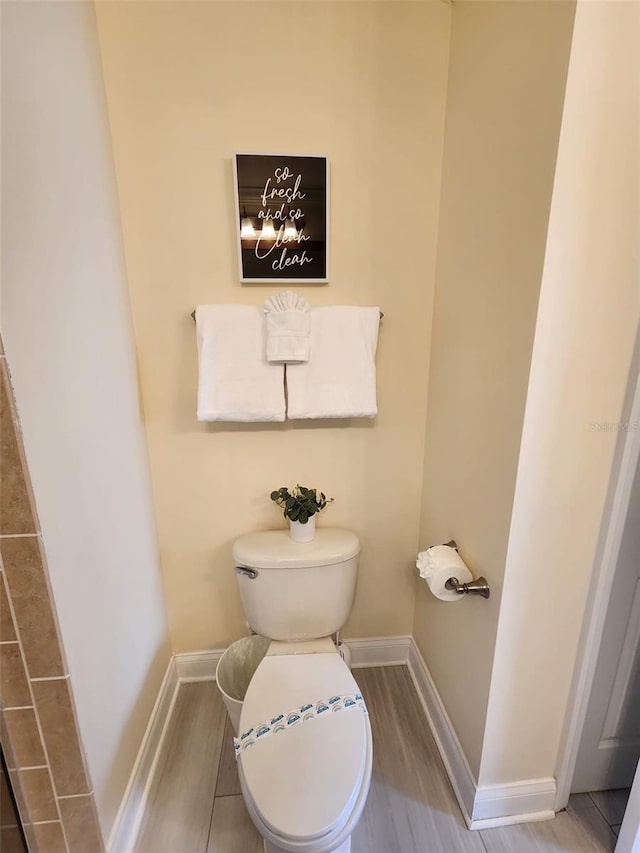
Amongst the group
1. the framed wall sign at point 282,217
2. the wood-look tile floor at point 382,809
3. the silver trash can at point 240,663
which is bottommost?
the wood-look tile floor at point 382,809

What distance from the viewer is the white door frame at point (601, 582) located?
0.94 metres

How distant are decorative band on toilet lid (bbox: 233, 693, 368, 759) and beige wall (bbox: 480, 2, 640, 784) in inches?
15.3

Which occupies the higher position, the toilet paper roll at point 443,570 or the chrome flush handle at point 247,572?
the toilet paper roll at point 443,570

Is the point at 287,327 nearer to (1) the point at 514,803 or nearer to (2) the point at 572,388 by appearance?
(2) the point at 572,388

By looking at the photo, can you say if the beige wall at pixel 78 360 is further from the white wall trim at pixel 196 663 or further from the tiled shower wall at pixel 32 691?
the white wall trim at pixel 196 663

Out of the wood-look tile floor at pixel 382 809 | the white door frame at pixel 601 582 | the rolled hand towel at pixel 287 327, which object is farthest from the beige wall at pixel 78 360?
the white door frame at pixel 601 582

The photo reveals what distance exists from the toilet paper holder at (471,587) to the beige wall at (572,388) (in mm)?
67

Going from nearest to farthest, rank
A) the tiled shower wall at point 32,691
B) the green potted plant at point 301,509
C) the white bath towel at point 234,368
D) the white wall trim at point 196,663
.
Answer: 1. the tiled shower wall at point 32,691
2. the white bath towel at point 234,368
3. the green potted plant at point 301,509
4. the white wall trim at point 196,663

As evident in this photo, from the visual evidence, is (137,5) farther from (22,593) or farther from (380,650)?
(380,650)

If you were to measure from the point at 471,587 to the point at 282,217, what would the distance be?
1215mm

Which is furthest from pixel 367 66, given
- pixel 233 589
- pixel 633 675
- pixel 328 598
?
pixel 633 675

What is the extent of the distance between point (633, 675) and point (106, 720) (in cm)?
144

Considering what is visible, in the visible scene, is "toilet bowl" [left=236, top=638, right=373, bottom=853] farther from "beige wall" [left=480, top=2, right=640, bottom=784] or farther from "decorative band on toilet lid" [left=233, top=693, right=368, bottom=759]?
"beige wall" [left=480, top=2, right=640, bottom=784]

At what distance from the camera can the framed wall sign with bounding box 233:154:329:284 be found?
1.26 m
